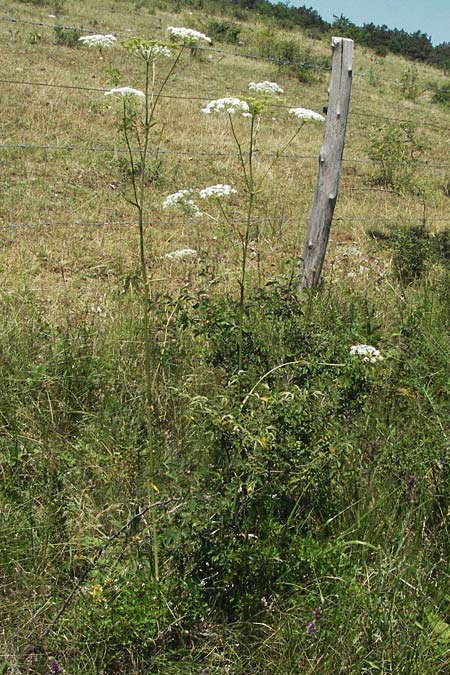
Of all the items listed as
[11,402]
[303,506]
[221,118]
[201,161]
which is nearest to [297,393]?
[303,506]

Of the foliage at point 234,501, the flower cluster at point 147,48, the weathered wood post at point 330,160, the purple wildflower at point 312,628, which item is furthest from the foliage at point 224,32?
the purple wildflower at point 312,628

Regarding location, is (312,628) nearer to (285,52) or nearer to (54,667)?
(54,667)

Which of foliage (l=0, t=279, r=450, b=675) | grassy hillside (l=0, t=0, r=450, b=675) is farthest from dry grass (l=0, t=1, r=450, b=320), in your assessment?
foliage (l=0, t=279, r=450, b=675)

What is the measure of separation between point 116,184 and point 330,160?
3.71 m

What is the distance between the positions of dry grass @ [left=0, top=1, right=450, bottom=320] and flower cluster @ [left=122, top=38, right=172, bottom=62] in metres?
0.22

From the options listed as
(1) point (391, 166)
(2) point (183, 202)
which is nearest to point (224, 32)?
(1) point (391, 166)

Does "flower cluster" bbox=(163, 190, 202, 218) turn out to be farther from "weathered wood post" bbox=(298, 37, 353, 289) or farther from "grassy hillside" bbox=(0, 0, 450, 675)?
"weathered wood post" bbox=(298, 37, 353, 289)

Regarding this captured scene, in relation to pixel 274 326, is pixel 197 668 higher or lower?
lower

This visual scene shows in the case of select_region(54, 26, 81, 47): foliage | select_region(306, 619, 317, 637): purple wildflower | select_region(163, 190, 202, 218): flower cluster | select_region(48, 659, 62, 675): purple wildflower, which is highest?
select_region(54, 26, 81, 47): foliage

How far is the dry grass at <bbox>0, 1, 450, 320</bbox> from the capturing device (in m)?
5.75

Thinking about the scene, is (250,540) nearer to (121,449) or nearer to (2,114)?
(121,449)

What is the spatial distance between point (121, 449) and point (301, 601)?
100 centimetres

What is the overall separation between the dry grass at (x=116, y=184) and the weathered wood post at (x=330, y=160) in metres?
0.43

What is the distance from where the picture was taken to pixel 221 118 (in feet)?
37.4
